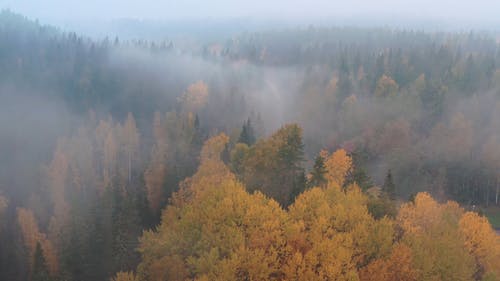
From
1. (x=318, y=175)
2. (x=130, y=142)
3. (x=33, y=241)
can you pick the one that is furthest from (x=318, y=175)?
(x=130, y=142)

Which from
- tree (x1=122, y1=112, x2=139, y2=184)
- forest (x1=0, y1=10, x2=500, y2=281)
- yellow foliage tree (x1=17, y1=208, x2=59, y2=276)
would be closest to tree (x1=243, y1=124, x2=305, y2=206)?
forest (x1=0, y1=10, x2=500, y2=281)

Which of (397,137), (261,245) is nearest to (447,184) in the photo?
(397,137)

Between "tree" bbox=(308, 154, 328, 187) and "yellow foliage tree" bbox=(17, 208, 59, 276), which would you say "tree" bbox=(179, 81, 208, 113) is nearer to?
"yellow foliage tree" bbox=(17, 208, 59, 276)

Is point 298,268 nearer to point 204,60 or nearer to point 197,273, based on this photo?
point 197,273

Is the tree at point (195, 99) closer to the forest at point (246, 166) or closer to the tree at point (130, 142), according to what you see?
the forest at point (246, 166)

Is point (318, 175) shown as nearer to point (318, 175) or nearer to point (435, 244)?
point (318, 175)

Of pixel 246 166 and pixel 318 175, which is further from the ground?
pixel 318 175

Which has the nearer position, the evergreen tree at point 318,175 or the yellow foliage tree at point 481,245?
the yellow foliage tree at point 481,245

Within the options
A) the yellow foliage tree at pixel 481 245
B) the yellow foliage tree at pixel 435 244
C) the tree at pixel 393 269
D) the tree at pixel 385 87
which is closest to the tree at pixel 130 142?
the tree at pixel 385 87
